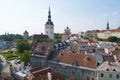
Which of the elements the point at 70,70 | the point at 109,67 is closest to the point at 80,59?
the point at 70,70

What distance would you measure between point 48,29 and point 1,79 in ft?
282

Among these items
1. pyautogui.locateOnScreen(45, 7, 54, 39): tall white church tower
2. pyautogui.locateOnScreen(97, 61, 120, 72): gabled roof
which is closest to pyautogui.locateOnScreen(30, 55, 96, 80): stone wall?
pyautogui.locateOnScreen(97, 61, 120, 72): gabled roof

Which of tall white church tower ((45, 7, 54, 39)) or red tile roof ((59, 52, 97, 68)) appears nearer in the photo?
red tile roof ((59, 52, 97, 68))

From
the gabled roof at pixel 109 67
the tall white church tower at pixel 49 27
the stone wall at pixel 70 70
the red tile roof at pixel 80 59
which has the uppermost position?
the tall white church tower at pixel 49 27

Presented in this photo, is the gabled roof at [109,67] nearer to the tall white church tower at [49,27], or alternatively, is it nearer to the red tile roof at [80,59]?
the red tile roof at [80,59]

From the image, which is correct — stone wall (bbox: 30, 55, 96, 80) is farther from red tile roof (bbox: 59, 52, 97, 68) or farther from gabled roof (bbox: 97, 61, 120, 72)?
gabled roof (bbox: 97, 61, 120, 72)

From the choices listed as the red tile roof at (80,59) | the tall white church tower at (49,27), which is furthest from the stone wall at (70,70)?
the tall white church tower at (49,27)

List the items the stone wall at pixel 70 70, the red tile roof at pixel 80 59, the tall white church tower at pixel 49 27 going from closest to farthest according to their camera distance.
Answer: the stone wall at pixel 70 70 → the red tile roof at pixel 80 59 → the tall white church tower at pixel 49 27

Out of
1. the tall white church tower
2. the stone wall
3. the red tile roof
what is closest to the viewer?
the stone wall

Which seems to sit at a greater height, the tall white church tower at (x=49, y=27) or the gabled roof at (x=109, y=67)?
the tall white church tower at (x=49, y=27)

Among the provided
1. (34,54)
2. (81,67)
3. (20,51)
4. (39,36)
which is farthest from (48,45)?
(39,36)

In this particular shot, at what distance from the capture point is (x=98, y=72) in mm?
37000

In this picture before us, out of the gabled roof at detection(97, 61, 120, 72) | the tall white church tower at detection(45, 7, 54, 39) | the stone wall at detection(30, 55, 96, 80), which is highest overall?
the tall white church tower at detection(45, 7, 54, 39)

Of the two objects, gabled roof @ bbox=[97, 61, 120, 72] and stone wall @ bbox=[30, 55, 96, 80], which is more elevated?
gabled roof @ bbox=[97, 61, 120, 72]
